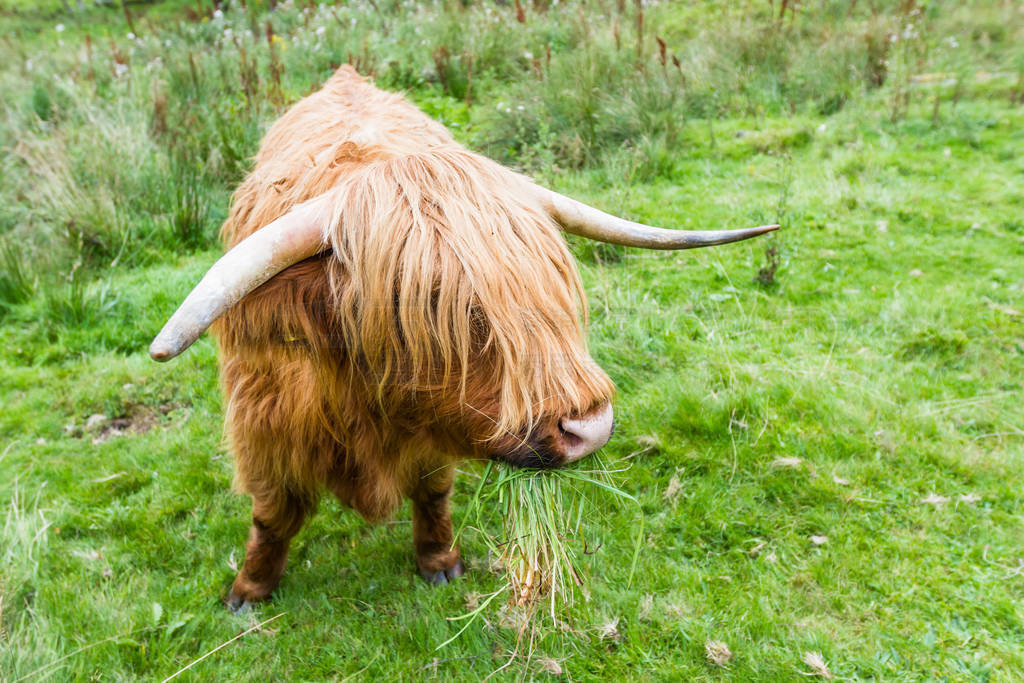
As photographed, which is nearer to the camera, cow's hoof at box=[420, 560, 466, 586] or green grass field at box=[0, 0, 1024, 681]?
green grass field at box=[0, 0, 1024, 681]

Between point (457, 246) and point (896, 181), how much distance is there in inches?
213

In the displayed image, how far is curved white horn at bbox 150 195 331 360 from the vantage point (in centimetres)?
158

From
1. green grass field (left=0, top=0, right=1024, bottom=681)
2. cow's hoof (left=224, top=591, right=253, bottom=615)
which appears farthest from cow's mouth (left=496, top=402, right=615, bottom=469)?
cow's hoof (left=224, top=591, right=253, bottom=615)

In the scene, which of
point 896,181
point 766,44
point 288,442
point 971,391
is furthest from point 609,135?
point 288,442

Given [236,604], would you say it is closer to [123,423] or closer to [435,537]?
[435,537]

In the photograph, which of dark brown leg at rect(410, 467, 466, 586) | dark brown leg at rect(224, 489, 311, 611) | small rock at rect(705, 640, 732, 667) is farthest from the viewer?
dark brown leg at rect(410, 467, 466, 586)

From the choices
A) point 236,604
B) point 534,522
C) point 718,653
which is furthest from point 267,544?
point 718,653

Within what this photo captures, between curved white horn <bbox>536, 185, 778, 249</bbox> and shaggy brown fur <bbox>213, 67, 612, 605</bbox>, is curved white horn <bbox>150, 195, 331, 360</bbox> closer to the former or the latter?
shaggy brown fur <bbox>213, 67, 612, 605</bbox>

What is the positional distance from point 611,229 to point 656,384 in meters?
1.87

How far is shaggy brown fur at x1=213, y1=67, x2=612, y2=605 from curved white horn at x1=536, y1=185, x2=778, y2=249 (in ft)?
0.37

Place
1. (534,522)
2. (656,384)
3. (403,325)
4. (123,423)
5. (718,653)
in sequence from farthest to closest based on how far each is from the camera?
(123,423) < (656,384) < (718,653) < (534,522) < (403,325)

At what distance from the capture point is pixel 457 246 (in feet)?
6.09

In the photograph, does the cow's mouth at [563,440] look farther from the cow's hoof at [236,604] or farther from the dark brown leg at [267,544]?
the cow's hoof at [236,604]

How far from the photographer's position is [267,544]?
282 cm
